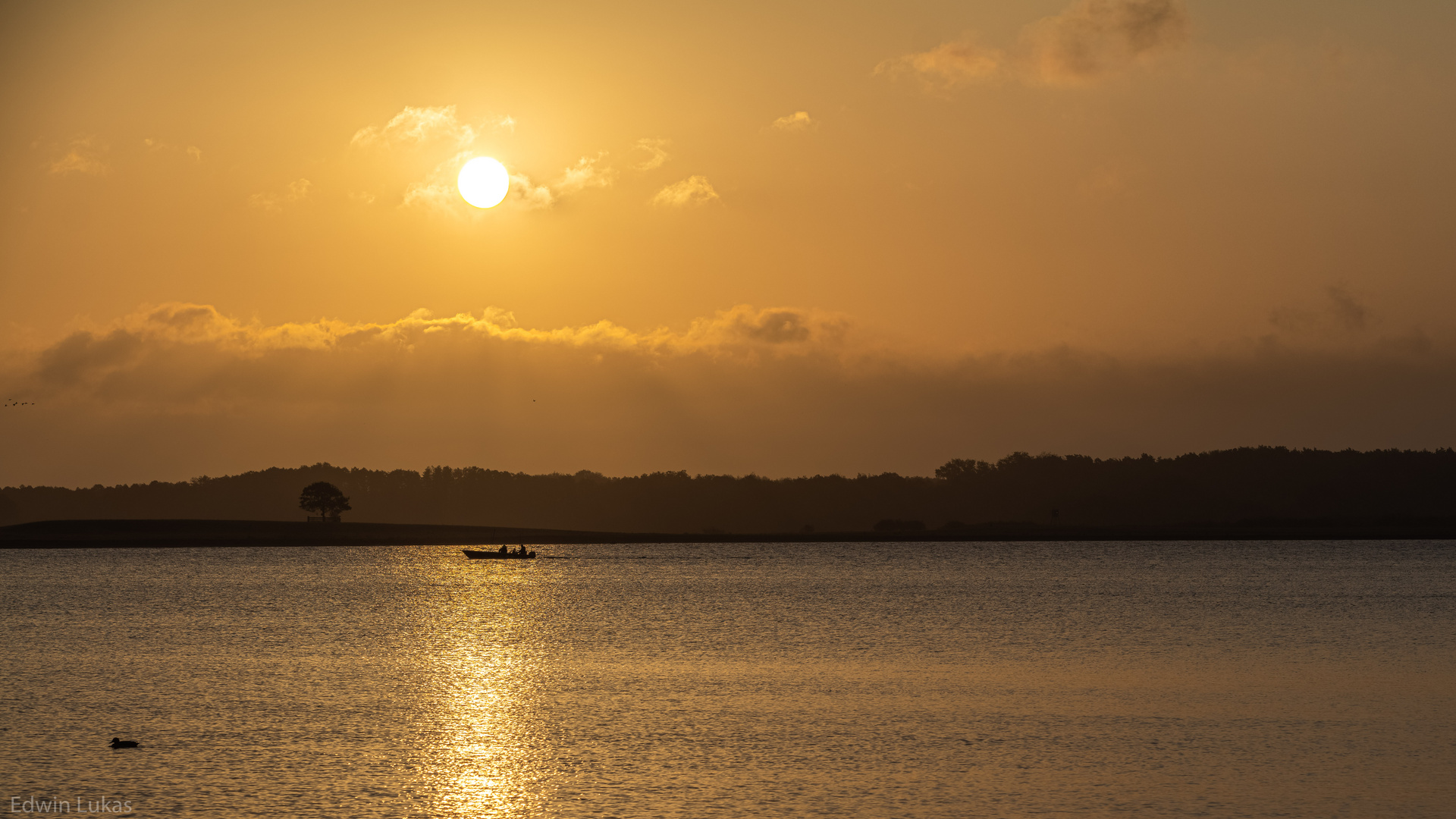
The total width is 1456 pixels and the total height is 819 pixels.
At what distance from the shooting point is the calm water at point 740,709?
2748cm

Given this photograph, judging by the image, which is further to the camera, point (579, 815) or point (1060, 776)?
point (1060, 776)

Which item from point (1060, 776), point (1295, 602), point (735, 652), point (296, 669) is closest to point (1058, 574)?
point (1295, 602)

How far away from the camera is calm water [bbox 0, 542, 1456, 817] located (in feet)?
90.2

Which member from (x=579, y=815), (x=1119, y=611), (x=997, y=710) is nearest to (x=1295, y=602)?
(x=1119, y=611)

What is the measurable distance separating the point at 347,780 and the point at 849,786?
11189 mm

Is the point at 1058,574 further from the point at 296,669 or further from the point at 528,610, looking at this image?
the point at 296,669

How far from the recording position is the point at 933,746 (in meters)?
32.7

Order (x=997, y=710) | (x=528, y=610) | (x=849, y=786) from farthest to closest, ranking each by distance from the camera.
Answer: (x=528, y=610)
(x=997, y=710)
(x=849, y=786)

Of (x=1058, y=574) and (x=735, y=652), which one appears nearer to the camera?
(x=735, y=652)

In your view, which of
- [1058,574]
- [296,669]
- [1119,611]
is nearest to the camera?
[296,669]

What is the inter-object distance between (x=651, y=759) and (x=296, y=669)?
25.2m

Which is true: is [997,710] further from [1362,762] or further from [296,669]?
[296,669]

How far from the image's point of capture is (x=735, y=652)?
5731 centimetres

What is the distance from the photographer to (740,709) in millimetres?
39406
